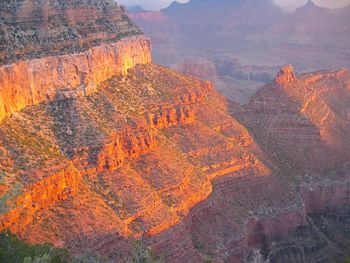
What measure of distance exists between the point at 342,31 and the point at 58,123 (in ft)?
544

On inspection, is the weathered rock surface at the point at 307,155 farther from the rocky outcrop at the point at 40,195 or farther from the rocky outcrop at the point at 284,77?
the rocky outcrop at the point at 40,195

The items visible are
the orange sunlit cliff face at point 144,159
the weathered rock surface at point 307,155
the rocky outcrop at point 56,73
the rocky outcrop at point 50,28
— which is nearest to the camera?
the orange sunlit cliff face at point 144,159

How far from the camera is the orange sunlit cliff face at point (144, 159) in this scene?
3784cm

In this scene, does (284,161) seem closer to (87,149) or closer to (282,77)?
(282,77)

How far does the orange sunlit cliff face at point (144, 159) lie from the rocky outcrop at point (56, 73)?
0.39ft

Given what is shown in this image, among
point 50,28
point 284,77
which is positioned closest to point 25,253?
point 50,28

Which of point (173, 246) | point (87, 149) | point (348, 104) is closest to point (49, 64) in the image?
point (87, 149)

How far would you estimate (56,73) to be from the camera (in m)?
44.4

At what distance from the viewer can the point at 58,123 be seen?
140 ft

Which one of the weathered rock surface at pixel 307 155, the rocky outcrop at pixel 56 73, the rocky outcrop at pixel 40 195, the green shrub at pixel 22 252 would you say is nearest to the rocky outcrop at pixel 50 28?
the rocky outcrop at pixel 56 73

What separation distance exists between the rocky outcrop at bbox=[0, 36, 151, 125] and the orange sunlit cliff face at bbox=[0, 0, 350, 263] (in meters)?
0.12

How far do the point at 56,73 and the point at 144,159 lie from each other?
10.2 meters

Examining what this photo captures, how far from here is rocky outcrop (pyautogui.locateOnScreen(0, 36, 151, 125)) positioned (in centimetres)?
3972

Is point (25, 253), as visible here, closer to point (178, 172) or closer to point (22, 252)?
point (22, 252)
